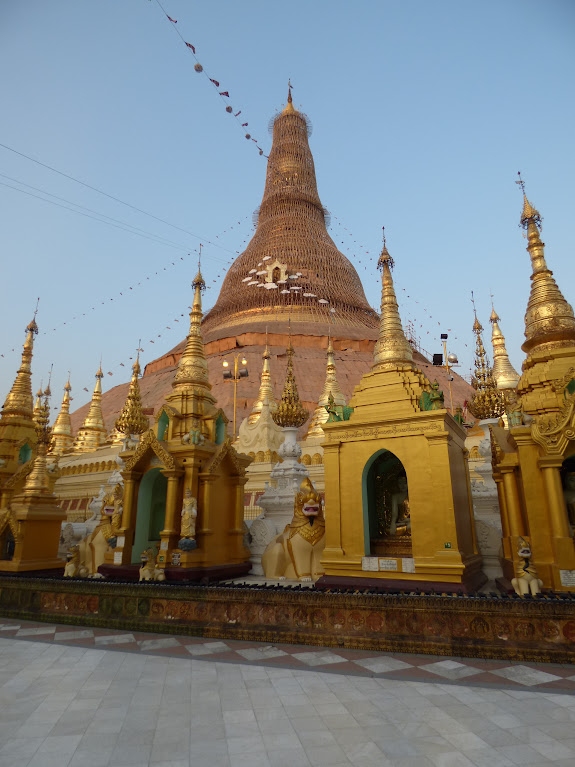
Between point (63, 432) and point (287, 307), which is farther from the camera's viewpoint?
point (287, 307)

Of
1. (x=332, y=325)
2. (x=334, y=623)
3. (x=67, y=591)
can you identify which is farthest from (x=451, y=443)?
(x=332, y=325)

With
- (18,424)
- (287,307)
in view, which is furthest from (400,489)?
(287,307)

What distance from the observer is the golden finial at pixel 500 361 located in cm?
1819

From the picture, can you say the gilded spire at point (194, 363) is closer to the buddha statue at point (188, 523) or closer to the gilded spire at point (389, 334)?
the buddha statue at point (188, 523)

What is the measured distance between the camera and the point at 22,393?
14.4 metres

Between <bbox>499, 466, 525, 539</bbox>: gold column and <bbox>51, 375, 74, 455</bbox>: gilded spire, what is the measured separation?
26.2 meters

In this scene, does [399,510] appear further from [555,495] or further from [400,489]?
[555,495]

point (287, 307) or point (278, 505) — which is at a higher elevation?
point (287, 307)

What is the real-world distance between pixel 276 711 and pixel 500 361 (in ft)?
58.3

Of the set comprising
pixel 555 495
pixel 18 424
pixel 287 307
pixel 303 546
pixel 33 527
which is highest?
pixel 287 307

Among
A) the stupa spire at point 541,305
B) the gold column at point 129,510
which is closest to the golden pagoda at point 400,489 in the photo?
the stupa spire at point 541,305

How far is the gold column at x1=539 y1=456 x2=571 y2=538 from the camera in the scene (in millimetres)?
6672

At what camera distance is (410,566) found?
279 inches

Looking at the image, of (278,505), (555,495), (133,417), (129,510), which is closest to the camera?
(555,495)
